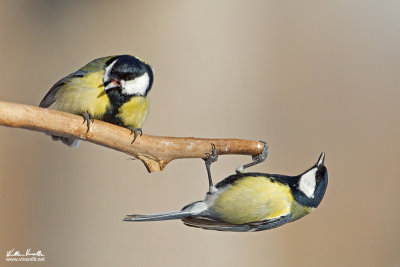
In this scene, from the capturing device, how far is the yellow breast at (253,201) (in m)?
0.86

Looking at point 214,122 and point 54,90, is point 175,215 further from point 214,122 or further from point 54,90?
point 214,122

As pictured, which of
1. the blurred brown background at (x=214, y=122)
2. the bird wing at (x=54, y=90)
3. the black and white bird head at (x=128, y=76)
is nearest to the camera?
the black and white bird head at (x=128, y=76)

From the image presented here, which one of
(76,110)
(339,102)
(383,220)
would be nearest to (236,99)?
(339,102)

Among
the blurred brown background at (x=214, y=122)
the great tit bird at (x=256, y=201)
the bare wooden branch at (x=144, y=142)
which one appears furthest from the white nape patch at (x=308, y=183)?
the blurred brown background at (x=214, y=122)

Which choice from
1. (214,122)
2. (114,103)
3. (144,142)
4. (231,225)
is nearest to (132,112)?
(114,103)

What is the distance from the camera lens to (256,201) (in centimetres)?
90

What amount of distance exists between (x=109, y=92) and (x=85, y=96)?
45 millimetres

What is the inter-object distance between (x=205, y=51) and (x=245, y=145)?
1099mm

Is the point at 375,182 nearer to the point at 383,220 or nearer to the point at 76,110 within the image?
the point at 383,220

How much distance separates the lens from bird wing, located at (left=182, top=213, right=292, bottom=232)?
82 cm

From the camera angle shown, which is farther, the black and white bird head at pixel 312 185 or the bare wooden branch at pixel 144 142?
the black and white bird head at pixel 312 185

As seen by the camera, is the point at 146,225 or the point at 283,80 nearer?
the point at 146,225

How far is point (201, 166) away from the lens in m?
1.70

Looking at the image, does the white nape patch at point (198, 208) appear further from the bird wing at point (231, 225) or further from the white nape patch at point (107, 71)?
the white nape patch at point (107, 71)
